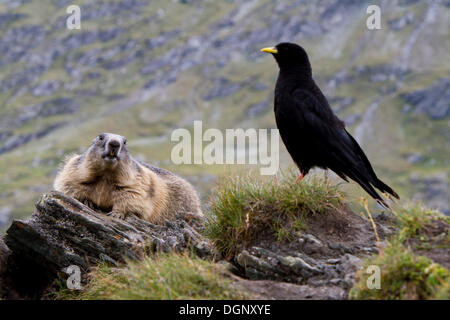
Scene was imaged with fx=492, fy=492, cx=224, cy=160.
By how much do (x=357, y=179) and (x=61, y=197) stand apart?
691 cm

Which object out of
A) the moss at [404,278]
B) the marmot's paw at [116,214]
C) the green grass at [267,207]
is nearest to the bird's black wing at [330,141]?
the green grass at [267,207]

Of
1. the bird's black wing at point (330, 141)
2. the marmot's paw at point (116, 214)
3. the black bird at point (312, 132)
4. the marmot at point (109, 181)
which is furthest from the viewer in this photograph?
the marmot at point (109, 181)

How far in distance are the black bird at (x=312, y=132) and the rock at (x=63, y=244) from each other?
348 cm

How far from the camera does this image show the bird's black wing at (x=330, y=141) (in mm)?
11633

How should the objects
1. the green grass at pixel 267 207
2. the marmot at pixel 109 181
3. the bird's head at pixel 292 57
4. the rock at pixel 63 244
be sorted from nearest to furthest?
the green grass at pixel 267 207 < the rock at pixel 63 244 < the marmot at pixel 109 181 < the bird's head at pixel 292 57

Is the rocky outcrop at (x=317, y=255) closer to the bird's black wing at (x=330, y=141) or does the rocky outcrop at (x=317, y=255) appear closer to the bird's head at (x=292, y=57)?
the bird's black wing at (x=330, y=141)

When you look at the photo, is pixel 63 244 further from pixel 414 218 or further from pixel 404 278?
pixel 414 218

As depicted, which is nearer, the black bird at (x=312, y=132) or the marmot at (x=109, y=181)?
the black bird at (x=312, y=132)

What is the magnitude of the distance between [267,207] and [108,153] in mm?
4253

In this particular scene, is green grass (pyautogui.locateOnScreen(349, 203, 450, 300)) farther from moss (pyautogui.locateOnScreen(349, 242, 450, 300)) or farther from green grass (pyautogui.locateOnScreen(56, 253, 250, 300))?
green grass (pyautogui.locateOnScreen(56, 253, 250, 300))

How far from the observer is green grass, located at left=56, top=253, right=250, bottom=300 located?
317 inches
